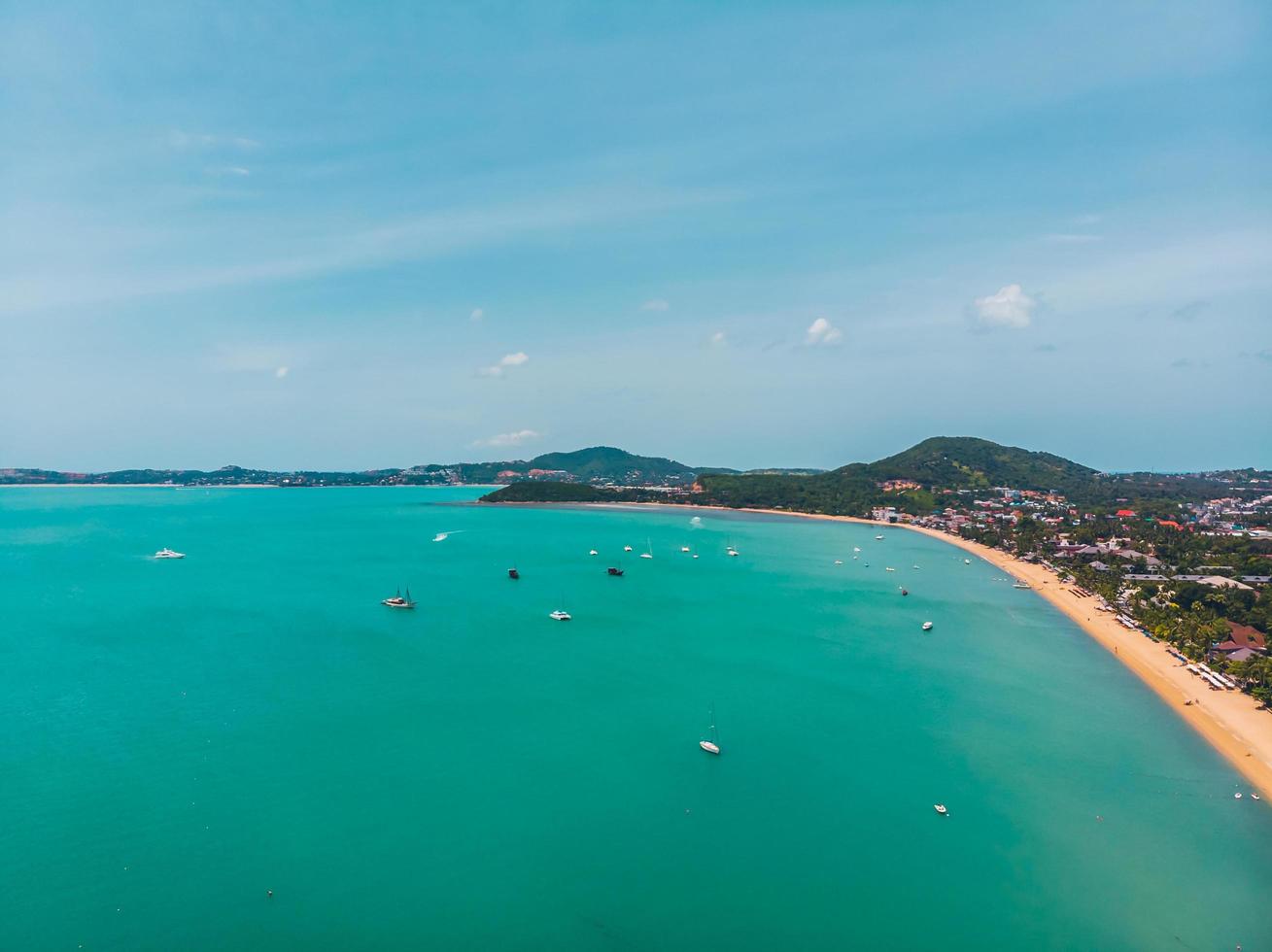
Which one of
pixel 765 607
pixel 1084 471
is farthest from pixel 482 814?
pixel 1084 471

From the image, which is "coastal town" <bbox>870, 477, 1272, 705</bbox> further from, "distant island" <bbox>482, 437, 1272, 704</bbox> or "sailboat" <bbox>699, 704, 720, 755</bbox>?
"sailboat" <bbox>699, 704, 720, 755</bbox>

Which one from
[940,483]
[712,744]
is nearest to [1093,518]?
[940,483]

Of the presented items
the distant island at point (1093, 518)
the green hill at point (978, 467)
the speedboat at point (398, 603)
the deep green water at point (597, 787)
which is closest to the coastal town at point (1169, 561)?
the distant island at point (1093, 518)

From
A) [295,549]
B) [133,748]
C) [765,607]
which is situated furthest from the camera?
[295,549]

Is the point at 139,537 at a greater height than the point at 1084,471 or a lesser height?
lesser

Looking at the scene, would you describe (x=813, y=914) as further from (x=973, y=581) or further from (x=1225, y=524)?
(x=1225, y=524)

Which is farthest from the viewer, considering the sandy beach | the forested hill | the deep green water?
the forested hill

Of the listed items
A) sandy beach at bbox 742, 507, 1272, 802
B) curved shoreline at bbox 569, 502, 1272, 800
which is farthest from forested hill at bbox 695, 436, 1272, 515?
sandy beach at bbox 742, 507, 1272, 802
